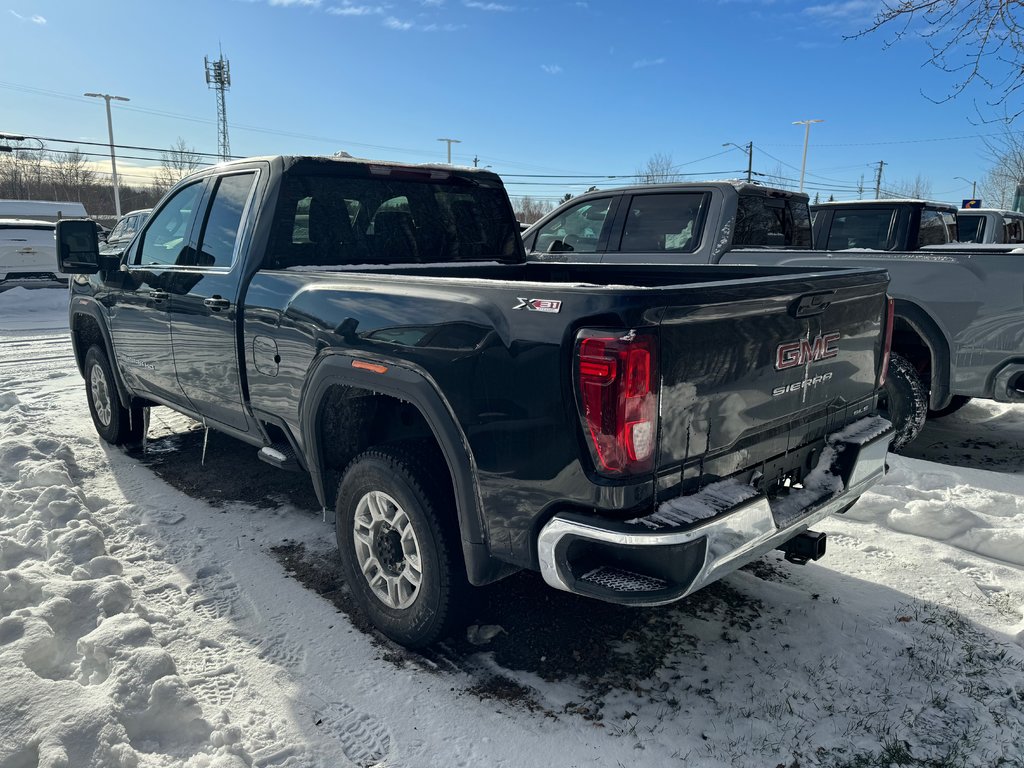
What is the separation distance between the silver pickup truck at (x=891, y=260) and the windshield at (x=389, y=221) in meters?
2.03

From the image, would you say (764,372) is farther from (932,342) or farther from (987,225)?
(987,225)

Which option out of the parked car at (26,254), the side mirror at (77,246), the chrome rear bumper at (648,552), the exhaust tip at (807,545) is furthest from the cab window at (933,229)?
the parked car at (26,254)

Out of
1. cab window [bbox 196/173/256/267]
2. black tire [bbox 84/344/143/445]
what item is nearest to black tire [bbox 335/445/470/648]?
cab window [bbox 196/173/256/267]

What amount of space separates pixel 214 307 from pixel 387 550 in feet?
5.81

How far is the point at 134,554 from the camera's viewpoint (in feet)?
12.8

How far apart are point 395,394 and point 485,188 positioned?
2298 mm

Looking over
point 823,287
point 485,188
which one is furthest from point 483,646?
point 485,188

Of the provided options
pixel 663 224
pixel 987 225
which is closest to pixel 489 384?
pixel 663 224

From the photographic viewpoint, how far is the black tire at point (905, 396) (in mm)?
5418

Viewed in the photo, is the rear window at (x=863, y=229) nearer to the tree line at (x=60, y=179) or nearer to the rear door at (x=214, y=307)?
the rear door at (x=214, y=307)

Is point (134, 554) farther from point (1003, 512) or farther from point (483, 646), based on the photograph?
point (1003, 512)

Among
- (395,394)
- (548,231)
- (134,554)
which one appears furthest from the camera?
(548,231)

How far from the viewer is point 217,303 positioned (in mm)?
3908

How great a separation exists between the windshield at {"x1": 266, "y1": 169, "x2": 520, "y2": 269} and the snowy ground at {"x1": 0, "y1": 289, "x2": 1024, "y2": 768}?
5.53 ft
